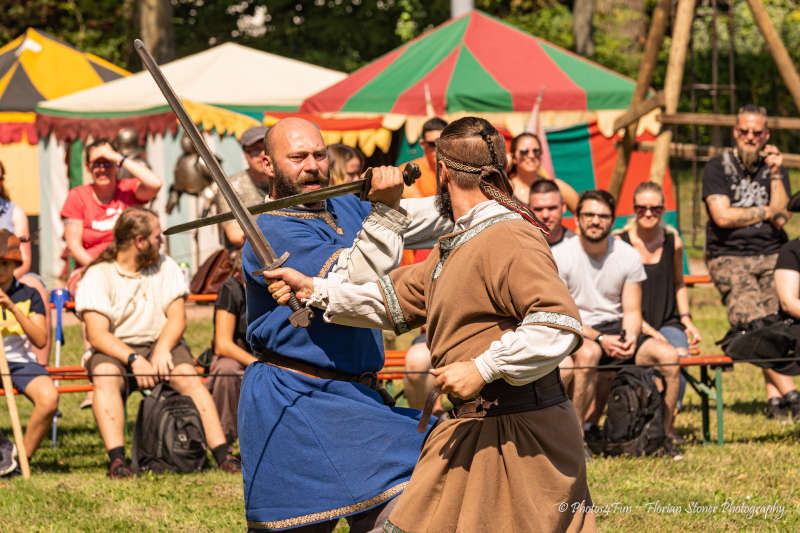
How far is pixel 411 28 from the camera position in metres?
21.1

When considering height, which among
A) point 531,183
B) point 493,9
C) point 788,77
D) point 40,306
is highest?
point 493,9

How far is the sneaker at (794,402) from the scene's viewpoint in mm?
6980

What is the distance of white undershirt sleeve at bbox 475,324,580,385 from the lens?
289cm

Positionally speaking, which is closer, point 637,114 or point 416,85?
point 637,114

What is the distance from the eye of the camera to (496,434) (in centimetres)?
307

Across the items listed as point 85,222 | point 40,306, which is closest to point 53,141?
point 85,222

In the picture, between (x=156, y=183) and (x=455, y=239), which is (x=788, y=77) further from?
(x=455, y=239)

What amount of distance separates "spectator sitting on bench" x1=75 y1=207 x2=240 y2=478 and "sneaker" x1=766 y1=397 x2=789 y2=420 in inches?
127

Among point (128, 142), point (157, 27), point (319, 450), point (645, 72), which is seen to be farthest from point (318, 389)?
point (157, 27)

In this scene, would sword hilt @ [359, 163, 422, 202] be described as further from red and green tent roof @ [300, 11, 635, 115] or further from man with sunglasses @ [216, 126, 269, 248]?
red and green tent roof @ [300, 11, 635, 115]

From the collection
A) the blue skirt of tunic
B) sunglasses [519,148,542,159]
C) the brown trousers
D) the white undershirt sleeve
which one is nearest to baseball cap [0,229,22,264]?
the brown trousers

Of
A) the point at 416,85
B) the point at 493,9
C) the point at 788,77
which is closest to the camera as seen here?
the point at 788,77

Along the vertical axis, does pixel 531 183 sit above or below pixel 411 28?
below

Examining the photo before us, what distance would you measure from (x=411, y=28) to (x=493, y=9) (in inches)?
130
